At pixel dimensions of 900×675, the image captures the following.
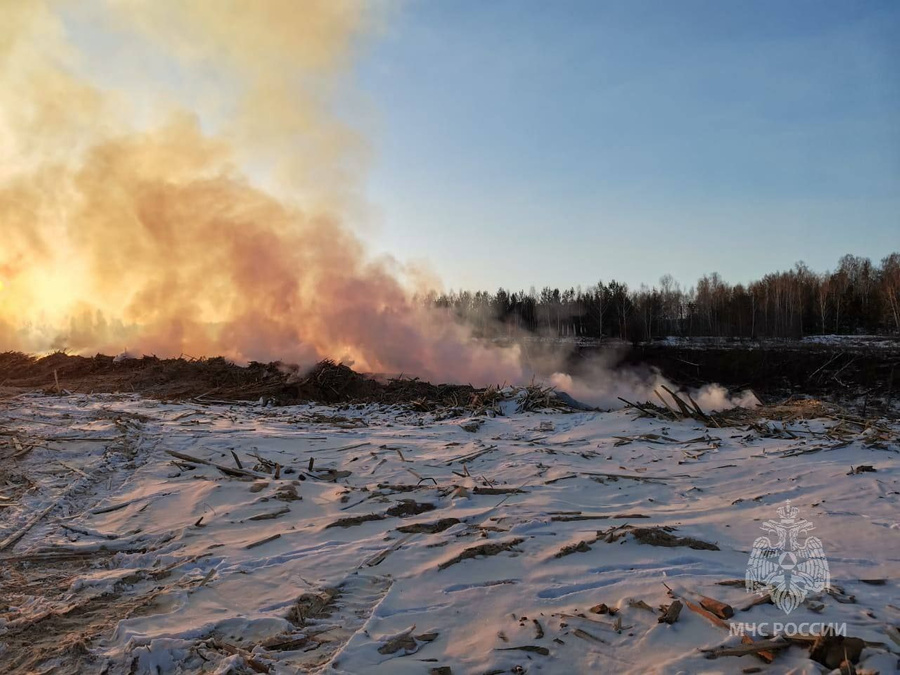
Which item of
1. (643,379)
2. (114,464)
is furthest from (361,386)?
(643,379)

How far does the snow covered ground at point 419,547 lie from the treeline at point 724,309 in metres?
37.2

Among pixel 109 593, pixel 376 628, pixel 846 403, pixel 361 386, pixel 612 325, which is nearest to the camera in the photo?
pixel 376 628

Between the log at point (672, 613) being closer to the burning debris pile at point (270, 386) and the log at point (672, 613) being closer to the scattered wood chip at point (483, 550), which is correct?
the scattered wood chip at point (483, 550)

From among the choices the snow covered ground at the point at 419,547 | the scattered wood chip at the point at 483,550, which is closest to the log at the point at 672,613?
the snow covered ground at the point at 419,547

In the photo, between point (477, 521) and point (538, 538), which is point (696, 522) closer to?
point (538, 538)

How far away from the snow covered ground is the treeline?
122 ft

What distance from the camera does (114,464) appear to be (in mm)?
7531

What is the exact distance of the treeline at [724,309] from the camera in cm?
5109

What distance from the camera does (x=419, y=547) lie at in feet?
15.5

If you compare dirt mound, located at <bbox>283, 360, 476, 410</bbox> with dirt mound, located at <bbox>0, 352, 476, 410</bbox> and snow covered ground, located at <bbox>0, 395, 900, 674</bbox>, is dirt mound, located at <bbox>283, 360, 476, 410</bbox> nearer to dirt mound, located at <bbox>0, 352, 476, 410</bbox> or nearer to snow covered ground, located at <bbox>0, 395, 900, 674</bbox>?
dirt mound, located at <bbox>0, 352, 476, 410</bbox>

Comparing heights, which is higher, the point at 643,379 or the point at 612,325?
the point at 612,325

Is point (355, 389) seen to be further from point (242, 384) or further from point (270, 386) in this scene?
point (242, 384)

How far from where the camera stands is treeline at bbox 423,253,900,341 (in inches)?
2012

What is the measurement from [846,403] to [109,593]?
29407 millimetres
